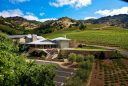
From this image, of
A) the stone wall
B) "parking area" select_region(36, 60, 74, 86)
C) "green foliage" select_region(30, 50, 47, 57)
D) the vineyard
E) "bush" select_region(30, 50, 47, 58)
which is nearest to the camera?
"parking area" select_region(36, 60, 74, 86)

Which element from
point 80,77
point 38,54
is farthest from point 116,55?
point 80,77

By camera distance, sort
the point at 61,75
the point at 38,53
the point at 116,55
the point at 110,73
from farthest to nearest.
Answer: the point at 38,53 < the point at 116,55 < the point at 110,73 < the point at 61,75

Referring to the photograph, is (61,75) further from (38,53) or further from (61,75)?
(38,53)

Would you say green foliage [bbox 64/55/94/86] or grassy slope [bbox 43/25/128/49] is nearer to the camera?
green foliage [bbox 64/55/94/86]

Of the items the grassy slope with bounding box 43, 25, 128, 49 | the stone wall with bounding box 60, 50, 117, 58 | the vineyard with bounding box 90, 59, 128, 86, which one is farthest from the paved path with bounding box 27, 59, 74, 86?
the grassy slope with bounding box 43, 25, 128, 49

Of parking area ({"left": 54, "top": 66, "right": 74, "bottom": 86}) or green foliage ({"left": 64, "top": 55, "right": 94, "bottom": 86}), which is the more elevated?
green foliage ({"left": 64, "top": 55, "right": 94, "bottom": 86})

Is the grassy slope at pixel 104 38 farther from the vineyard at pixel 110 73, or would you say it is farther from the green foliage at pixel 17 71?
the green foliage at pixel 17 71

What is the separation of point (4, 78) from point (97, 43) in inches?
3675

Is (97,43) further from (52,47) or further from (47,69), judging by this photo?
(47,69)

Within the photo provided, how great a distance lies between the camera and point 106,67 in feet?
231

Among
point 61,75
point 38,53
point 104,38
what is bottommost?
point 61,75

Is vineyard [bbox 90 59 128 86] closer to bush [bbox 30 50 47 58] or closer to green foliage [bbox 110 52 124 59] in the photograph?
green foliage [bbox 110 52 124 59]

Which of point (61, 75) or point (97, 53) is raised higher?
point (97, 53)

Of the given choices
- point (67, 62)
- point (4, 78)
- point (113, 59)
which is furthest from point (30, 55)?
point (4, 78)
